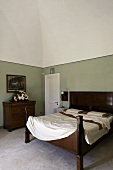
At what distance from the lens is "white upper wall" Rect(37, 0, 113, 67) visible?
382cm

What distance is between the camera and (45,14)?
189 inches

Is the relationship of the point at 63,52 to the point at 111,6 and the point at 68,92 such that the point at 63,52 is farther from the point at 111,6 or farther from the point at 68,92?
the point at 111,6

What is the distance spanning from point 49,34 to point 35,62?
1.54 metres

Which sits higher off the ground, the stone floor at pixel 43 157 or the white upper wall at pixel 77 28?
the white upper wall at pixel 77 28

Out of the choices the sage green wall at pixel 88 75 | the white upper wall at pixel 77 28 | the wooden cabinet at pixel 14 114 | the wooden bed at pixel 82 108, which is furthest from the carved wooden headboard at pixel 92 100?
the wooden cabinet at pixel 14 114

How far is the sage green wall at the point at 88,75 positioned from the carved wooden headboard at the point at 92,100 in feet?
0.67

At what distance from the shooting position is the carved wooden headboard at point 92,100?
450 centimetres

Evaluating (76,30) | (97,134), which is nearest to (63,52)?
(76,30)

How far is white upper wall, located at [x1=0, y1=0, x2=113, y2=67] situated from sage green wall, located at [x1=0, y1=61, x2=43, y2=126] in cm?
26

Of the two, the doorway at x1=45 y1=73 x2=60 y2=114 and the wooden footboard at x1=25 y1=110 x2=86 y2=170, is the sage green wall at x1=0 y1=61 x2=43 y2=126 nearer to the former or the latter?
the doorway at x1=45 y1=73 x2=60 y2=114

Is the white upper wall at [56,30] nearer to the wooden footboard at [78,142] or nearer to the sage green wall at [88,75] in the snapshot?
the sage green wall at [88,75]

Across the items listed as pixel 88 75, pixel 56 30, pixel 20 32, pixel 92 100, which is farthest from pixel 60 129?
pixel 20 32

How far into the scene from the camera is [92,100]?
16.1 ft

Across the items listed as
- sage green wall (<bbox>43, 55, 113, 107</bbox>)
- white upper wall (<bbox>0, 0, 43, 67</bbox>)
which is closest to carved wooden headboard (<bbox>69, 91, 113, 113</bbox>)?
sage green wall (<bbox>43, 55, 113, 107</bbox>)
